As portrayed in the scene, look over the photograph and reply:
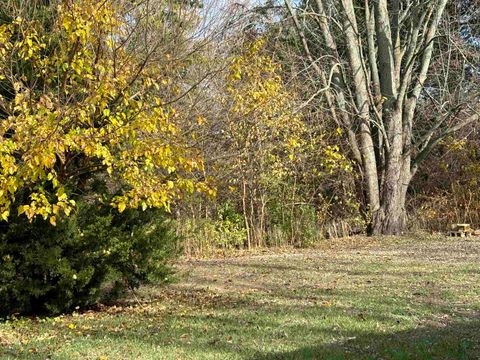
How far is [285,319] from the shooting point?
7246 mm

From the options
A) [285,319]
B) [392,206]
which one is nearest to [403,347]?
[285,319]

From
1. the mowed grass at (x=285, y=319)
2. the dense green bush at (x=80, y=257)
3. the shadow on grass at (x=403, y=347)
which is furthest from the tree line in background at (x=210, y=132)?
the shadow on grass at (x=403, y=347)

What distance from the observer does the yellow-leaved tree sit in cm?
615

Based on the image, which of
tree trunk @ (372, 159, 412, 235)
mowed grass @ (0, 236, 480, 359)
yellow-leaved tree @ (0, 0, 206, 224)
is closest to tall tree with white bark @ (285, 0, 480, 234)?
tree trunk @ (372, 159, 412, 235)

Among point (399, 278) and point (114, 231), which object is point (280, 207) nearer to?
point (399, 278)

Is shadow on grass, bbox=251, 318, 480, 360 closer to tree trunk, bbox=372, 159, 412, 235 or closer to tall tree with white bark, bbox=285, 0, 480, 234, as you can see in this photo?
tree trunk, bbox=372, 159, 412, 235

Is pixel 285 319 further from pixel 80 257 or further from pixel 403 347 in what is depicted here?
pixel 80 257

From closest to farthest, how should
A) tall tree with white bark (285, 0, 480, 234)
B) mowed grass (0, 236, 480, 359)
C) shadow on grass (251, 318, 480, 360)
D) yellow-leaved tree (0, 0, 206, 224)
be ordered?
shadow on grass (251, 318, 480, 360) < mowed grass (0, 236, 480, 359) < yellow-leaved tree (0, 0, 206, 224) < tall tree with white bark (285, 0, 480, 234)

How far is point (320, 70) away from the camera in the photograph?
17.7 meters

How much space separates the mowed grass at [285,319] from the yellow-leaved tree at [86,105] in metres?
1.37

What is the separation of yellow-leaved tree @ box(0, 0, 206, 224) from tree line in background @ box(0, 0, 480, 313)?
0.02 m

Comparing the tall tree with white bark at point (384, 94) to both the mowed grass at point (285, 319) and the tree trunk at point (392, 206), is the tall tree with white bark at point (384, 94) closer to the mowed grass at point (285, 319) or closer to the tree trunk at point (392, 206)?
the tree trunk at point (392, 206)

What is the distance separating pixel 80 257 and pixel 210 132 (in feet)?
22.3

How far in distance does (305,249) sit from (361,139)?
4.25 metres
